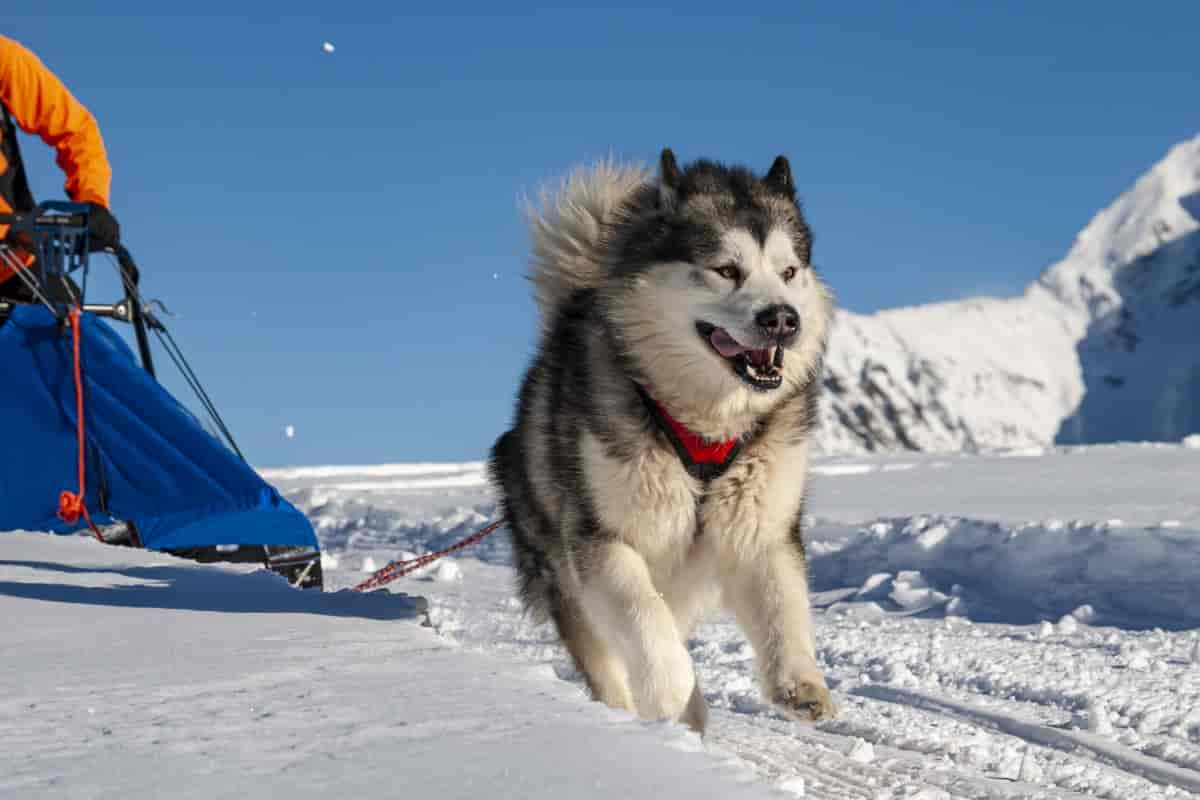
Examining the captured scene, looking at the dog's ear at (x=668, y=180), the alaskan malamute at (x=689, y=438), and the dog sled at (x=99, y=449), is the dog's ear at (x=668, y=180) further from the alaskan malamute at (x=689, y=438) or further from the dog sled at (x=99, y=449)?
the dog sled at (x=99, y=449)

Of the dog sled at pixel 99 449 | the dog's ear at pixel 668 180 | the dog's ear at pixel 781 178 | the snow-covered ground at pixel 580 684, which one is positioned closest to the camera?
the snow-covered ground at pixel 580 684

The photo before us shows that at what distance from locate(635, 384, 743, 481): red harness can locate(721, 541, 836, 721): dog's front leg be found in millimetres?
228

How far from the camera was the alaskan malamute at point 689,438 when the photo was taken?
284 cm

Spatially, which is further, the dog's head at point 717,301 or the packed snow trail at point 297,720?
the dog's head at point 717,301

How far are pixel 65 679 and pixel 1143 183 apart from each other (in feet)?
535

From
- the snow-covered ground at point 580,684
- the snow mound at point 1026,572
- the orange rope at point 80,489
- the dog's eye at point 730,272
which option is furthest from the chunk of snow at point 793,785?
the orange rope at point 80,489

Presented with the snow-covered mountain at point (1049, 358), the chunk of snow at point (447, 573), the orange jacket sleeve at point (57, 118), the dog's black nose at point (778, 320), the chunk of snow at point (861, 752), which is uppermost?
the snow-covered mountain at point (1049, 358)

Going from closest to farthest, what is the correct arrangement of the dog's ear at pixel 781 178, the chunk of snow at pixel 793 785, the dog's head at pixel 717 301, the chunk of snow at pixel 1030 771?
the chunk of snow at pixel 793 785 < the chunk of snow at pixel 1030 771 < the dog's head at pixel 717 301 < the dog's ear at pixel 781 178

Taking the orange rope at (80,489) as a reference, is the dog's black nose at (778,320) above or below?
above

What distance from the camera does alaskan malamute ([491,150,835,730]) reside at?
284 cm

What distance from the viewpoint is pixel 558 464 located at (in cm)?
320

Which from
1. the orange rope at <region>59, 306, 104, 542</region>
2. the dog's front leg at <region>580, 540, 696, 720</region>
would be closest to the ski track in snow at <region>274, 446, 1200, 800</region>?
the dog's front leg at <region>580, 540, 696, 720</region>

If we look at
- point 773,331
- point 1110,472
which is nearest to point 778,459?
point 773,331

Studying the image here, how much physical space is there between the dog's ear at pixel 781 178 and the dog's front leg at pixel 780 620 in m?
0.98
